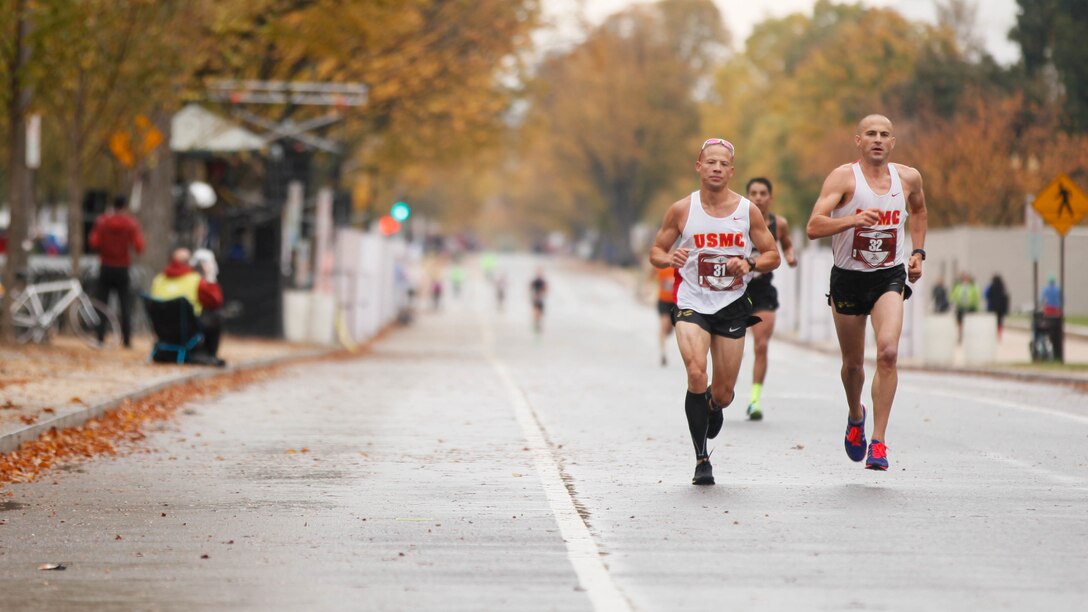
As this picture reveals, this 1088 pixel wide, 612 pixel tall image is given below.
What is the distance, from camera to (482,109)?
158ft

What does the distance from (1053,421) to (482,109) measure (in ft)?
109

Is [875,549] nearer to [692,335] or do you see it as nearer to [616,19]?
[692,335]

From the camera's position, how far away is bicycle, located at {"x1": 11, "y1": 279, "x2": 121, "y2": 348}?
2477 cm

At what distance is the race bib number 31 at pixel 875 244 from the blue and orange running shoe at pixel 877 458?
1.05m

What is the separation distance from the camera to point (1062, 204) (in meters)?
29.3

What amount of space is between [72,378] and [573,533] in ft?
37.6

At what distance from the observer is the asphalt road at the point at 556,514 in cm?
738

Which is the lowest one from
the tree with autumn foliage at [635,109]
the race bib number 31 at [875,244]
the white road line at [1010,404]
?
the white road line at [1010,404]

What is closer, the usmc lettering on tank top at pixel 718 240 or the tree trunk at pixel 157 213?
the usmc lettering on tank top at pixel 718 240

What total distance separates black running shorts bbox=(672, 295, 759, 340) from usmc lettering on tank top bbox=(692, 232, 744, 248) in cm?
32

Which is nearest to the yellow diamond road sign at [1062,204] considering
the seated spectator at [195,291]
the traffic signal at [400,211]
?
the seated spectator at [195,291]

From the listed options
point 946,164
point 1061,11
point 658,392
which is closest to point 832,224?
point 658,392

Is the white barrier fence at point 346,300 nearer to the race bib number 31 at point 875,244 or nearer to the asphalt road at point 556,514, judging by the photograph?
the asphalt road at point 556,514

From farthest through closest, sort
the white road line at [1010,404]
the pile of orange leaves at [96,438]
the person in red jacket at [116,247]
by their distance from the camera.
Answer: the person in red jacket at [116,247]
the white road line at [1010,404]
the pile of orange leaves at [96,438]
